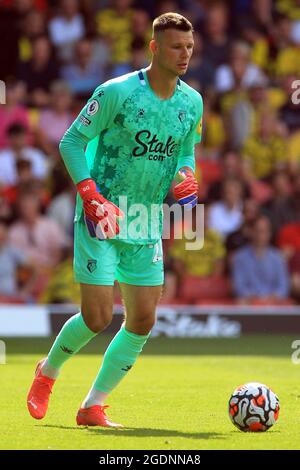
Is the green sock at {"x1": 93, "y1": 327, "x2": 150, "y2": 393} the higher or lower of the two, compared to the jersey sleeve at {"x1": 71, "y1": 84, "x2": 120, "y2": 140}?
lower

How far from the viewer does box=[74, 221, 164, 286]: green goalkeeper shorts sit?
763 cm

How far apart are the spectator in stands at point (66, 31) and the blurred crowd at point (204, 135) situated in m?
0.02

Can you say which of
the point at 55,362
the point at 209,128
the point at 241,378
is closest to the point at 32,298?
the point at 209,128

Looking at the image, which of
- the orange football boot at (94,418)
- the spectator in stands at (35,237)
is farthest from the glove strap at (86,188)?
the spectator in stands at (35,237)

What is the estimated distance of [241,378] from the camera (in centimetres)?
1084

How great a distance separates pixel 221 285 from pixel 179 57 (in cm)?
926

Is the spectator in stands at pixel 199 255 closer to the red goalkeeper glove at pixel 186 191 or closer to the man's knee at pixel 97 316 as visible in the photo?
the red goalkeeper glove at pixel 186 191

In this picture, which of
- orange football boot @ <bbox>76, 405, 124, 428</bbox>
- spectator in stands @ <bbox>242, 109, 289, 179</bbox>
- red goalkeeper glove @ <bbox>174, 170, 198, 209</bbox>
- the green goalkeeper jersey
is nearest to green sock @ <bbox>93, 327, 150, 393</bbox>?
orange football boot @ <bbox>76, 405, 124, 428</bbox>

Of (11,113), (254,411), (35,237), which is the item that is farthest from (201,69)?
(254,411)

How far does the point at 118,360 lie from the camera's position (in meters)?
7.83

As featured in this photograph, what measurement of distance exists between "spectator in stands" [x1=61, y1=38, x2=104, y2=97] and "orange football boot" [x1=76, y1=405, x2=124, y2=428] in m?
11.6

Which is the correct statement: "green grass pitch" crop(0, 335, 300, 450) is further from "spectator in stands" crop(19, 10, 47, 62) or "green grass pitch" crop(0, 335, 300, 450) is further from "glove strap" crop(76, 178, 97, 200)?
"spectator in stands" crop(19, 10, 47, 62)

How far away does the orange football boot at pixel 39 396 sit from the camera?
7.88 meters

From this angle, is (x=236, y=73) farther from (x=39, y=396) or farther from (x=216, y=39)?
(x=39, y=396)
